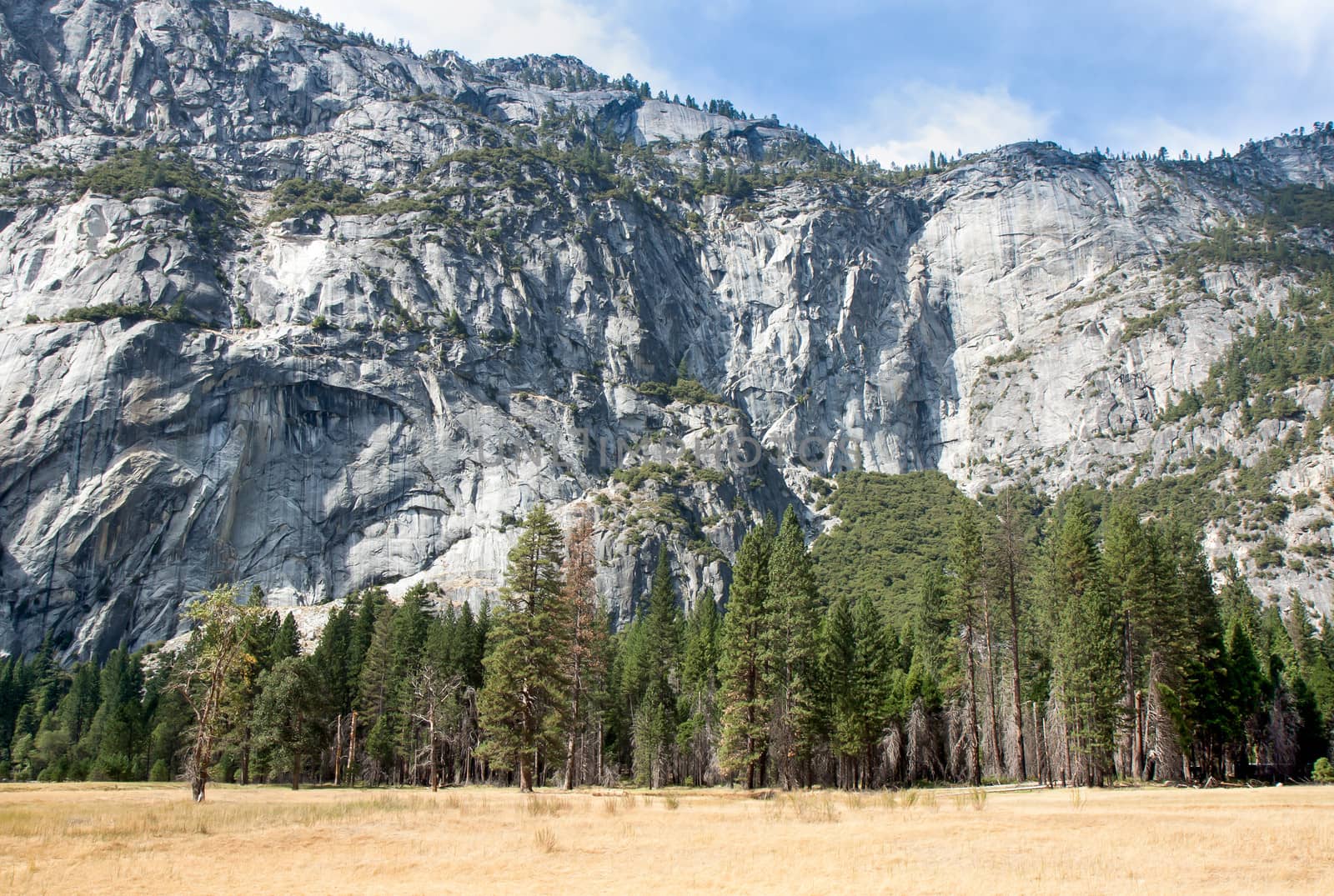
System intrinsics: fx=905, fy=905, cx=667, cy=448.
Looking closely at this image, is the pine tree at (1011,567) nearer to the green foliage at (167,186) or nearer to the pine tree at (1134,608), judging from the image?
the pine tree at (1134,608)

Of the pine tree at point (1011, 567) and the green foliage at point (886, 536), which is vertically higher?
the green foliage at point (886, 536)

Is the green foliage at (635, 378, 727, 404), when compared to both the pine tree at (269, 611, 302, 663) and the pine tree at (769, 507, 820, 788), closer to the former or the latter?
the pine tree at (269, 611, 302, 663)

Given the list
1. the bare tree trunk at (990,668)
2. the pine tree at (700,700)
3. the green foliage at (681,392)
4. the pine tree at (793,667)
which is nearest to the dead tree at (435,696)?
the pine tree at (700,700)

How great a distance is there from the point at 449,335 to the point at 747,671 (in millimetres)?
103607

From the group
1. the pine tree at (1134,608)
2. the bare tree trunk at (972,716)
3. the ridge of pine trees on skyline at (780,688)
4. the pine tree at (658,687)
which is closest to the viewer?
the ridge of pine trees on skyline at (780,688)

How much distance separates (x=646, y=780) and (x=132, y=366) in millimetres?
91542

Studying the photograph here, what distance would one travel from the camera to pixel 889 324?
595 ft

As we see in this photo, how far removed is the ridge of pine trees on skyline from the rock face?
127 ft

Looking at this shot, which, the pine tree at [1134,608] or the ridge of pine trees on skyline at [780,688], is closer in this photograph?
the ridge of pine trees on skyline at [780,688]

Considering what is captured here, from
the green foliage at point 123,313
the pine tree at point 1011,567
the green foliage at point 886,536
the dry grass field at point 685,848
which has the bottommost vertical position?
the dry grass field at point 685,848

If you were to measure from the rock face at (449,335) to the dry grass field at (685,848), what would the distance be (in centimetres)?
8682

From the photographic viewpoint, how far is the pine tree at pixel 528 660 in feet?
126

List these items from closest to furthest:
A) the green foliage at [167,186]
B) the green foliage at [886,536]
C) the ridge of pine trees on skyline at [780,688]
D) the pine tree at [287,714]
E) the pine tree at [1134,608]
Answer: the ridge of pine trees on skyline at [780,688] < the pine tree at [1134,608] < the pine tree at [287,714] < the green foliage at [886,536] < the green foliage at [167,186]

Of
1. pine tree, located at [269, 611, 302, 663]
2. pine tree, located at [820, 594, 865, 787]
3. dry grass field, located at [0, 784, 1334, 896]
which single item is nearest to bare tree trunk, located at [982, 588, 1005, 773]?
pine tree, located at [820, 594, 865, 787]
